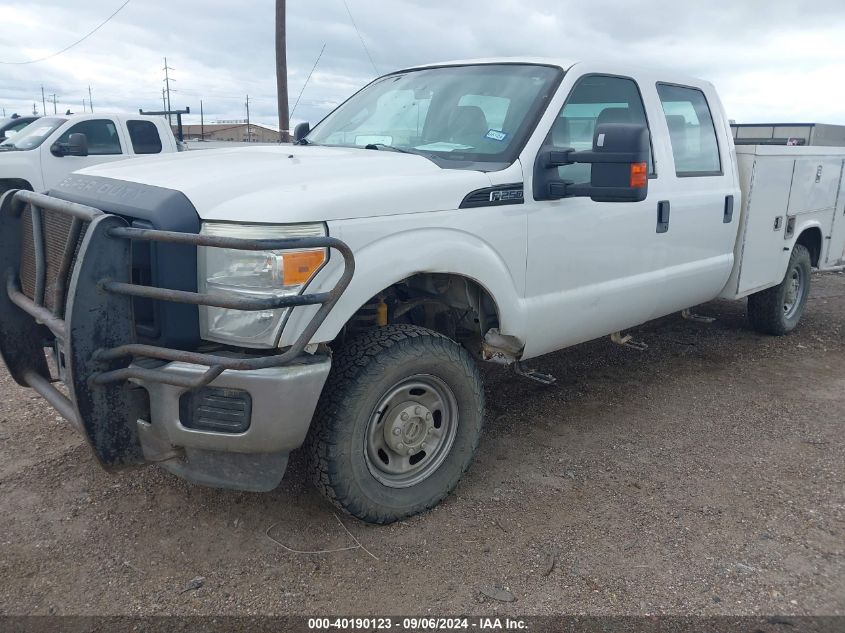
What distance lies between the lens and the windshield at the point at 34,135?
10.5 m

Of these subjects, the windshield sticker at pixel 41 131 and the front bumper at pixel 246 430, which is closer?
the front bumper at pixel 246 430

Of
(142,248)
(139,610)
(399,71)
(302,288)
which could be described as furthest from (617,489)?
(399,71)

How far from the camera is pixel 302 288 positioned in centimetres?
267

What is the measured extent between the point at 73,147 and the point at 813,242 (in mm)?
8962

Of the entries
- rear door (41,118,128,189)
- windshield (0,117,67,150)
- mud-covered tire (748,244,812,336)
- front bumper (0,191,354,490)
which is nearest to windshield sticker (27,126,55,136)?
windshield (0,117,67,150)

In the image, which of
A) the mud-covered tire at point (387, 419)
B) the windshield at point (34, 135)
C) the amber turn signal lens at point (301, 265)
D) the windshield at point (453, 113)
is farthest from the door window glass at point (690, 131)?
the windshield at point (34, 135)

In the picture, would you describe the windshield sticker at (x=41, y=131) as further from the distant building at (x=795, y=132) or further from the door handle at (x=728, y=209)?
the distant building at (x=795, y=132)

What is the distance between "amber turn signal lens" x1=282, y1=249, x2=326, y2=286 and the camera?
8.67ft

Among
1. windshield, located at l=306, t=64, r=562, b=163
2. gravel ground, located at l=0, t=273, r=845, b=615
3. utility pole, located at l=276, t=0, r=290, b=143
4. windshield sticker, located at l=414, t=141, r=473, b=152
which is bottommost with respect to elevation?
gravel ground, located at l=0, t=273, r=845, b=615

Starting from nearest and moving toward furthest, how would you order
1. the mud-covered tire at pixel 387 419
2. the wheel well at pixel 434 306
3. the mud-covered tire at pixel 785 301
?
the mud-covered tire at pixel 387 419
the wheel well at pixel 434 306
the mud-covered tire at pixel 785 301

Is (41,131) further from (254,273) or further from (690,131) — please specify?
(254,273)

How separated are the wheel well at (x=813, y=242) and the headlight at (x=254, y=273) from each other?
5038mm

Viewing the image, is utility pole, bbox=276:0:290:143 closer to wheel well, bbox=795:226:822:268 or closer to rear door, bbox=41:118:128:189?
rear door, bbox=41:118:128:189

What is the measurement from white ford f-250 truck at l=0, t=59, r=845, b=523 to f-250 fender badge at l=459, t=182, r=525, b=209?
1cm
